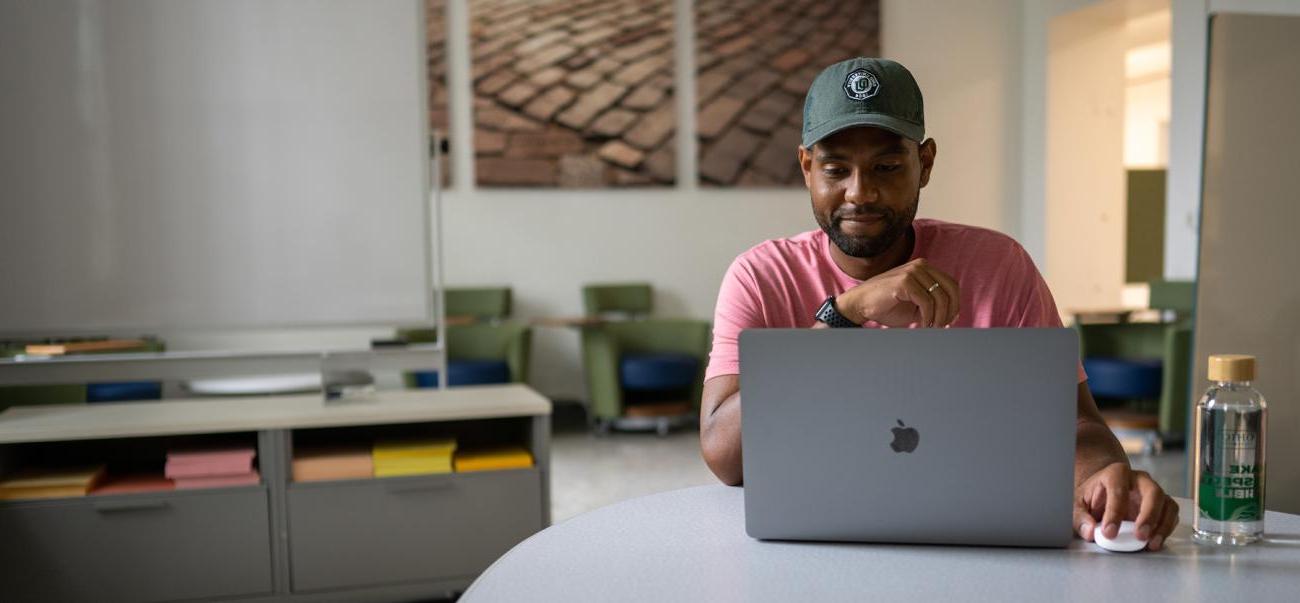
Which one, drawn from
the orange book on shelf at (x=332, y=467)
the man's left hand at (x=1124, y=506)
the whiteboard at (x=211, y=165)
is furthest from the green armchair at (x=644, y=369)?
the man's left hand at (x=1124, y=506)

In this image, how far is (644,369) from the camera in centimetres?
587

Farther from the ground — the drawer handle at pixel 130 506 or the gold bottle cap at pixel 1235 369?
the gold bottle cap at pixel 1235 369

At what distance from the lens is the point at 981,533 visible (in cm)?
103

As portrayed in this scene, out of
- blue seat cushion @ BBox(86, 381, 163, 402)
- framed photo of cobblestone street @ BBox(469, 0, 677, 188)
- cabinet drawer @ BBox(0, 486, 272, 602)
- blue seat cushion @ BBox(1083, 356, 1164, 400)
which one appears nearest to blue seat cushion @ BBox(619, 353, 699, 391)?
framed photo of cobblestone street @ BBox(469, 0, 677, 188)

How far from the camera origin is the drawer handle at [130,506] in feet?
8.36

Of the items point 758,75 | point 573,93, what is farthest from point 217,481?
point 758,75

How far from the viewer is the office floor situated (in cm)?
446

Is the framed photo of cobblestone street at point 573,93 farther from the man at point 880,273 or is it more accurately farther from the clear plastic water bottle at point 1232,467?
the clear plastic water bottle at point 1232,467

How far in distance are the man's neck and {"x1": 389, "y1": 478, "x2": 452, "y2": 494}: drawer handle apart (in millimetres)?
1577

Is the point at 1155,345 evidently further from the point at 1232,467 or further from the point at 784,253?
the point at 1232,467

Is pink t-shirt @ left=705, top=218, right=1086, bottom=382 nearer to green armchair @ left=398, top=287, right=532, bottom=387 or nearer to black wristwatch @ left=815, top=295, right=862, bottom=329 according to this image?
black wristwatch @ left=815, top=295, right=862, bottom=329

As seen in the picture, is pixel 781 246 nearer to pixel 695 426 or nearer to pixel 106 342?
pixel 106 342

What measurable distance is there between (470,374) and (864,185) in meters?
4.66

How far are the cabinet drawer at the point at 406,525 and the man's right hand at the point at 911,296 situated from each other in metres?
1.75
